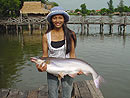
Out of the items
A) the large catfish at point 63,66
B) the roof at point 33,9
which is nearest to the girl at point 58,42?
the large catfish at point 63,66

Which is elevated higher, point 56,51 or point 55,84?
point 56,51

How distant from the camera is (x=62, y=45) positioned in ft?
9.98

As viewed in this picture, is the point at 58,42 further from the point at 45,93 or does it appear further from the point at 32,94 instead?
the point at 32,94

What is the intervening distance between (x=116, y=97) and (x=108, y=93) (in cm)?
38

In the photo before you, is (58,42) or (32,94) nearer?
(58,42)

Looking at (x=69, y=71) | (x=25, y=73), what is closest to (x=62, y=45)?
(x=69, y=71)

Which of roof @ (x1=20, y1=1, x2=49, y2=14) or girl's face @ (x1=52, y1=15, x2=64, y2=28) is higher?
roof @ (x1=20, y1=1, x2=49, y2=14)

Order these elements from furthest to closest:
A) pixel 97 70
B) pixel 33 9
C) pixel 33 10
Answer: pixel 33 9
pixel 33 10
pixel 97 70

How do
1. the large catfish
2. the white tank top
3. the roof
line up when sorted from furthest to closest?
the roof
the white tank top
the large catfish

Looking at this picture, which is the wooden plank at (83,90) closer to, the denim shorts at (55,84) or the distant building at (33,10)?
the denim shorts at (55,84)

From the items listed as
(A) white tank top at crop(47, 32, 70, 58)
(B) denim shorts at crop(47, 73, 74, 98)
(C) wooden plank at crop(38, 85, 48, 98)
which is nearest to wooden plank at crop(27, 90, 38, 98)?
(C) wooden plank at crop(38, 85, 48, 98)

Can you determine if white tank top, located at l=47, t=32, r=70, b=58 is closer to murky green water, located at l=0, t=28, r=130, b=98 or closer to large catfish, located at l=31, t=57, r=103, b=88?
large catfish, located at l=31, t=57, r=103, b=88

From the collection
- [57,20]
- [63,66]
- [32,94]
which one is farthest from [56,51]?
[32,94]

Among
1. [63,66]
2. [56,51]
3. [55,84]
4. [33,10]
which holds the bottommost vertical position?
[55,84]
